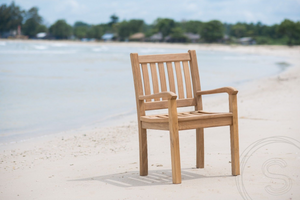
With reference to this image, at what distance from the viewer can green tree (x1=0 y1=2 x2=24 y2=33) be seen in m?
127

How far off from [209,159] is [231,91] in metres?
0.91

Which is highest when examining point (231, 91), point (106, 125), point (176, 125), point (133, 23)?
point (133, 23)

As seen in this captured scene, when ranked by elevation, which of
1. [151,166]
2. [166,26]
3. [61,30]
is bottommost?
[151,166]

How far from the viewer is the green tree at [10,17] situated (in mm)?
126637

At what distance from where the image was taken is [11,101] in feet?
30.7

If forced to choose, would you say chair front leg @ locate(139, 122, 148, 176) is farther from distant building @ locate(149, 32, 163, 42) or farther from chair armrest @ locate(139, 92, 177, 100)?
distant building @ locate(149, 32, 163, 42)

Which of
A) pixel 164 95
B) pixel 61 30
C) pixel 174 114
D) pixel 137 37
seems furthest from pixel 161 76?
pixel 61 30

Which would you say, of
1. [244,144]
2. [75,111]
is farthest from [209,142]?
[75,111]

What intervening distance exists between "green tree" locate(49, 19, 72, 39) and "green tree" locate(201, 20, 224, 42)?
2365 inches

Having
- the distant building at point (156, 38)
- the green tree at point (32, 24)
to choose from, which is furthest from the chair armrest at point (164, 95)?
the green tree at point (32, 24)

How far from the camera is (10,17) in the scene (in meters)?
131

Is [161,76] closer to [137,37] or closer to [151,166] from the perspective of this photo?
[151,166]

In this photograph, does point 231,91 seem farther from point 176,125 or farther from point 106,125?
point 106,125

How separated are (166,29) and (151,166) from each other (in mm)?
103106
